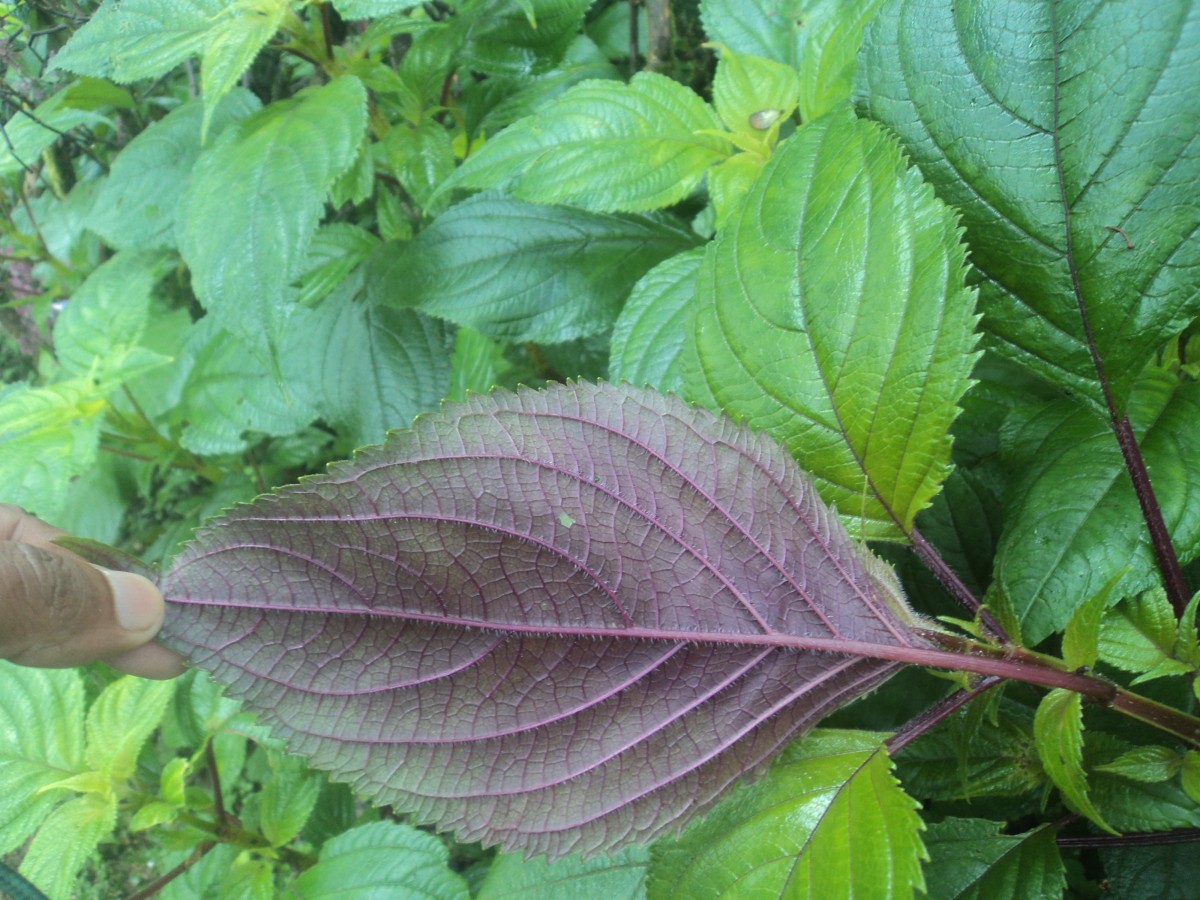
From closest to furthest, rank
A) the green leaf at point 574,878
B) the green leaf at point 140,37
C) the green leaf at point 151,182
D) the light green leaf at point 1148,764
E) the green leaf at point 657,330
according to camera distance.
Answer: the light green leaf at point 1148,764, the green leaf at point 574,878, the green leaf at point 657,330, the green leaf at point 140,37, the green leaf at point 151,182

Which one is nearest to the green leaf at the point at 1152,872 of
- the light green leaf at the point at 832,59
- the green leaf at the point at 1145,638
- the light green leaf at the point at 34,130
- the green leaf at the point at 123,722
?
the green leaf at the point at 1145,638

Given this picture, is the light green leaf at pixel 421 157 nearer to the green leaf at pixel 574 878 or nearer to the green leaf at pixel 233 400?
the green leaf at pixel 233 400

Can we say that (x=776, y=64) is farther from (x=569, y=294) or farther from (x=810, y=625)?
(x=810, y=625)

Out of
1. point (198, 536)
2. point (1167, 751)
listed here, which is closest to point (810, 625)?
point (1167, 751)

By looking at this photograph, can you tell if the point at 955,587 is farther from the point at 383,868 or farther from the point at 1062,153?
the point at 383,868

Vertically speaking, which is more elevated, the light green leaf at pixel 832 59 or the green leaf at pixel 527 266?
the light green leaf at pixel 832 59
